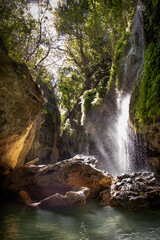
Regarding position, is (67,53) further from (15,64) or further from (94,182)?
(94,182)

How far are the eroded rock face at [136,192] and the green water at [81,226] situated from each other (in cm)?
25

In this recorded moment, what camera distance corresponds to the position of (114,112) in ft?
44.0

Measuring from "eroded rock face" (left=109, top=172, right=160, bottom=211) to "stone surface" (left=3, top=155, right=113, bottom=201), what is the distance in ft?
7.43

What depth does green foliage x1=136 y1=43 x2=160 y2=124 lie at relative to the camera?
5633 millimetres

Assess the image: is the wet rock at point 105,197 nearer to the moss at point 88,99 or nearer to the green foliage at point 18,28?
the green foliage at point 18,28

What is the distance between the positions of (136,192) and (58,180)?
14.2ft

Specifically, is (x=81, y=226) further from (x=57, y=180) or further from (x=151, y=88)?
(x=151, y=88)

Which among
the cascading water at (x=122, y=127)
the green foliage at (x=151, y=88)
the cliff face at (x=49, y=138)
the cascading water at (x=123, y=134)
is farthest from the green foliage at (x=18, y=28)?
the cliff face at (x=49, y=138)

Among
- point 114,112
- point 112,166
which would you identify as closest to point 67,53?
point 114,112

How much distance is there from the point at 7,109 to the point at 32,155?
1028cm

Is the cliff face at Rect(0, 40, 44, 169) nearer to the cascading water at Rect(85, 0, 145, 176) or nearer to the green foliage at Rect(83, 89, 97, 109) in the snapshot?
the cascading water at Rect(85, 0, 145, 176)

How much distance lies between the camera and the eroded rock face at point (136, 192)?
15.8 feet

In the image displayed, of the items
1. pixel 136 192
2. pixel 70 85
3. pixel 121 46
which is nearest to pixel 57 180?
pixel 136 192

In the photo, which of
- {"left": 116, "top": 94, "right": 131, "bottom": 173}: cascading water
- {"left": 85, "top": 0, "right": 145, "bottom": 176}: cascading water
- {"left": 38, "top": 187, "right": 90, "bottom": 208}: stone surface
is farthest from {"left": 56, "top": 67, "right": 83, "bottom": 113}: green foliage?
{"left": 38, "top": 187, "right": 90, "bottom": 208}: stone surface
